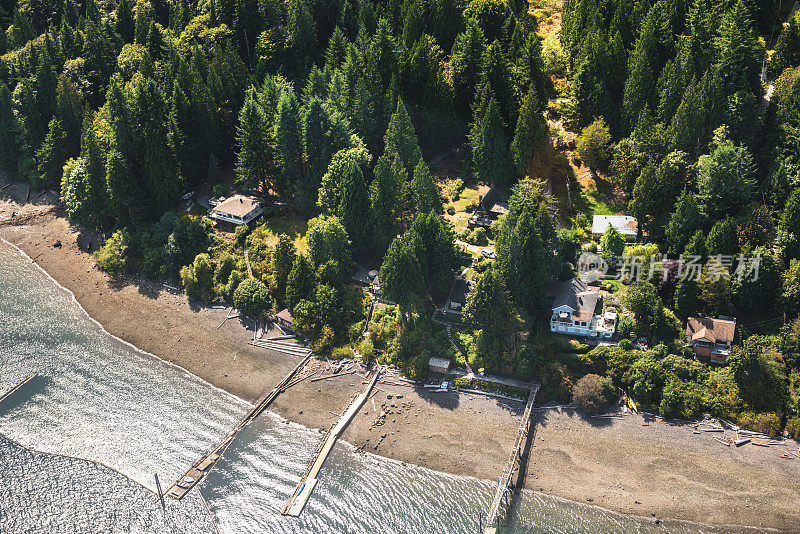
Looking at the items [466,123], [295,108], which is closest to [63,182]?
[295,108]

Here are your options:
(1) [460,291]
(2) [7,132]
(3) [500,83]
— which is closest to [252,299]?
(1) [460,291]

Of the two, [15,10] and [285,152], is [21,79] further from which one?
[285,152]

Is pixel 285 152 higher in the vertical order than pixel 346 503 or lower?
higher

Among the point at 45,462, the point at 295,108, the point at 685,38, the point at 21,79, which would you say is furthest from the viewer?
the point at 21,79

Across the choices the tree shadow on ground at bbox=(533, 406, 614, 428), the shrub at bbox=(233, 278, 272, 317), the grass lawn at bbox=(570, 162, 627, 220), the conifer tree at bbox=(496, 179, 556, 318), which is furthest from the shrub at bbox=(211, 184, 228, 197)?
the tree shadow on ground at bbox=(533, 406, 614, 428)

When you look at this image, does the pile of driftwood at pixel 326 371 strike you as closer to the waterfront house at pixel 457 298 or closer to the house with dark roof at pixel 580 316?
the waterfront house at pixel 457 298

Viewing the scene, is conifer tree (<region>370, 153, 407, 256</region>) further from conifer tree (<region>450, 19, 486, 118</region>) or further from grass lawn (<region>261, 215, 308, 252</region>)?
conifer tree (<region>450, 19, 486, 118</region>)
